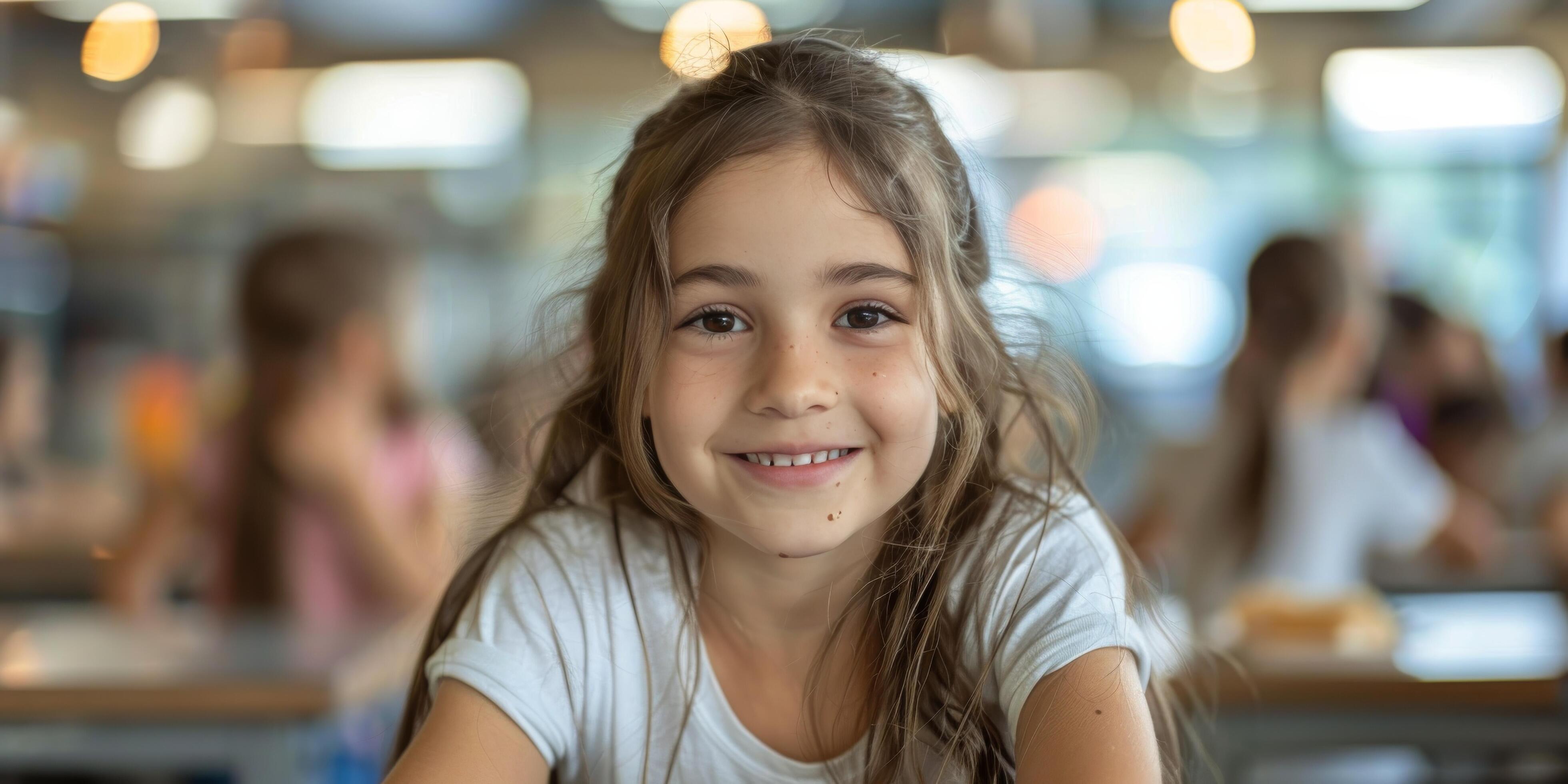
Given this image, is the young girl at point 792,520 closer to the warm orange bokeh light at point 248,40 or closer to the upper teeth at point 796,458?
the upper teeth at point 796,458

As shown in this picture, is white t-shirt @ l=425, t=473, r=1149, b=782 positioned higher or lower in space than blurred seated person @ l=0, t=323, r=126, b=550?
higher

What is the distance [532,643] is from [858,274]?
329 mm

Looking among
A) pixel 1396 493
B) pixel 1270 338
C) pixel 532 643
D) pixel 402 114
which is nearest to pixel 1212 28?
pixel 1270 338

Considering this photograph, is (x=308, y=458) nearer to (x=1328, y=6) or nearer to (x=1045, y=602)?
(x=1045, y=602)

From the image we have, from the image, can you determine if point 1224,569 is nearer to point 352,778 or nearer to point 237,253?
point 352,778

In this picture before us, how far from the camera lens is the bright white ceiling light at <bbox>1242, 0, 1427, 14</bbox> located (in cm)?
497

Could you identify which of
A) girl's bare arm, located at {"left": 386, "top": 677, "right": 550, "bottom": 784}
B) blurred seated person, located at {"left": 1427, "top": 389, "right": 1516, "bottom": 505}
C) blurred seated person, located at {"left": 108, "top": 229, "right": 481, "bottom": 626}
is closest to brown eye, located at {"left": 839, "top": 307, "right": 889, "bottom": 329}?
girl's bare arm, located at {"left": 386, "top": 677, "right": 550, "bottom": 784}

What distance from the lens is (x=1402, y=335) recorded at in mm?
3277

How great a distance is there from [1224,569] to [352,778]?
1398mm

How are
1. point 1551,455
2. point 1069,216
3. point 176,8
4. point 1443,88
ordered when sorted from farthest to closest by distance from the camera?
point 1069,216 → point 1443,88 → point 176,8 → point 1551,455

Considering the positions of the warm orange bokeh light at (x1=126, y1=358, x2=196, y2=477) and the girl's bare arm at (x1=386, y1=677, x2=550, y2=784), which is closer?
the girl's bare arm at (x1=386, y1=677, x2=550, y2=784)

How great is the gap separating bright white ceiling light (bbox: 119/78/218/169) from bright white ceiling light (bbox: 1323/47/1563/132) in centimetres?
467

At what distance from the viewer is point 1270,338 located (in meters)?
2.08

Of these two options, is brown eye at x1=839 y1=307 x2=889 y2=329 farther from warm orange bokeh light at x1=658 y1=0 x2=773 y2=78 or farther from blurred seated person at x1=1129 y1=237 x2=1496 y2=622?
blurred seated person at x1=1129 y1=237 x2=1496 y2=622
